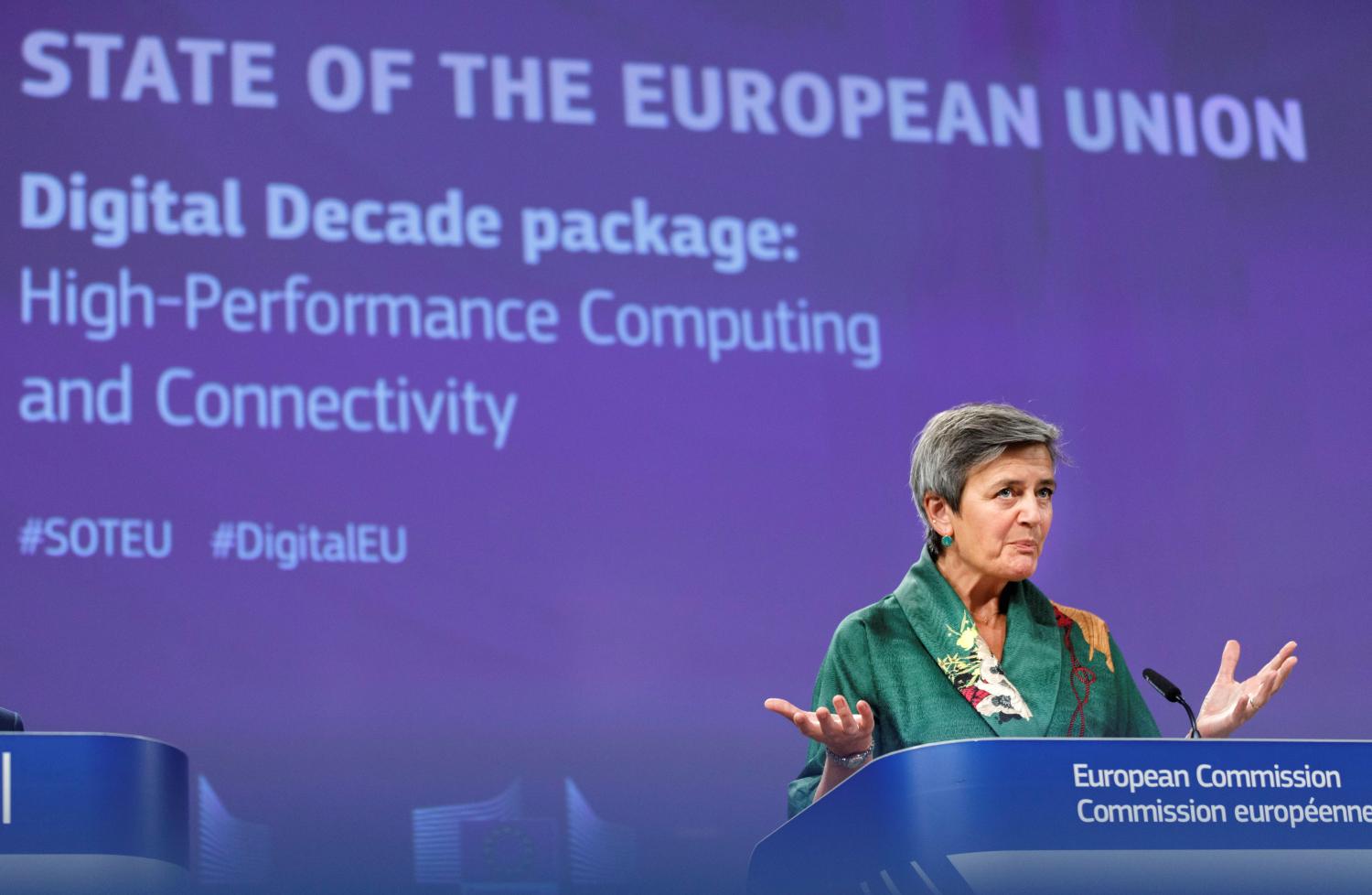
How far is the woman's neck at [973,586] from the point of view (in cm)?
259

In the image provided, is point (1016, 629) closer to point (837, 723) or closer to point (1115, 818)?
point (837, 723)

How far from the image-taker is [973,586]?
8.49 ft

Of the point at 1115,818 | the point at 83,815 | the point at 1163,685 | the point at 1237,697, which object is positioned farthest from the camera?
the point at 1237,697

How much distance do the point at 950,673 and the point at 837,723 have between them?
0.39 meters

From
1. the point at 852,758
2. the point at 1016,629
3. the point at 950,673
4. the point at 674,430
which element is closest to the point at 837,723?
the point at 852,758

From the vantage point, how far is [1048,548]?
5023mm

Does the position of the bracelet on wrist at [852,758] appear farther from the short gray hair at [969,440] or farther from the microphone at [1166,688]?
the short gray hair at [969,440]

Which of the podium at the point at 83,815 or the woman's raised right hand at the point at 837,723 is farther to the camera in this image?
the woman's raised right hand at the point at 837,723

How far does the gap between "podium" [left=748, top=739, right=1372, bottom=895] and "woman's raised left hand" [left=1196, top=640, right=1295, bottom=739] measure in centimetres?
51

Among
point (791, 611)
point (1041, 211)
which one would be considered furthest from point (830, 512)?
point (1041, 211)

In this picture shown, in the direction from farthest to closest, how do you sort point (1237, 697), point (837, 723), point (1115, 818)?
point (1237, 697) < point (837, 723) < point (1115, 818)

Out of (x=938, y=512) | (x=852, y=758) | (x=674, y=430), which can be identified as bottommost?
(x=852, y=758)

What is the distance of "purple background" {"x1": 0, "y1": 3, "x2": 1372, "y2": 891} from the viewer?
4.43 m

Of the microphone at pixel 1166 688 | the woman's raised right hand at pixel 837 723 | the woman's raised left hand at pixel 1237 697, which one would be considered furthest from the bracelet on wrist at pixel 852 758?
the woman's raised left hand at pixel 1237 697
